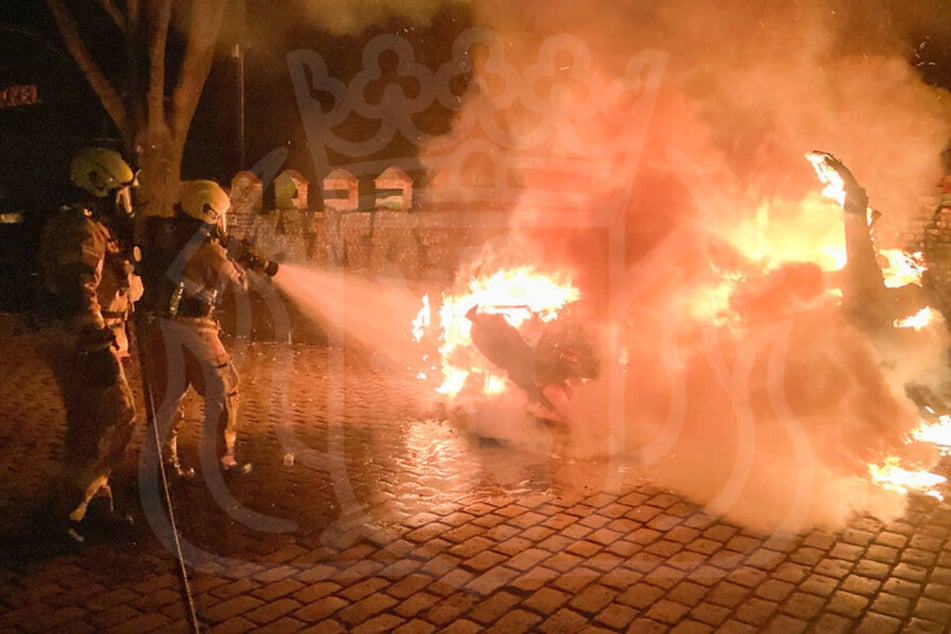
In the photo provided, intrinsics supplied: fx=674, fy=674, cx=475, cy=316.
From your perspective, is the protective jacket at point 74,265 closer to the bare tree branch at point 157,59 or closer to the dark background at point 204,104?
the dark background at point 204,104

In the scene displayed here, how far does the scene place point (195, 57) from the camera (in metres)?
12.1

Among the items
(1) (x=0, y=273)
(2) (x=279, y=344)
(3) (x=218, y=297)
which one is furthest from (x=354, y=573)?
(1) (x=0, y=273)

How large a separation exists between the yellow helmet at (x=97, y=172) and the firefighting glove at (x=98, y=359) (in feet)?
3.46

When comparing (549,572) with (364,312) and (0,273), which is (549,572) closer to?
(364,312)

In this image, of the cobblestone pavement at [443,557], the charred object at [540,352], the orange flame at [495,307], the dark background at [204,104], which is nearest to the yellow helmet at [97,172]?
the cobblestone pavement at [443,557]

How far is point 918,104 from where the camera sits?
8.47 metres

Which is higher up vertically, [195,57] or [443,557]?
[195,57]

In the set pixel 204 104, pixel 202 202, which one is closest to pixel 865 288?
pixel 202 202

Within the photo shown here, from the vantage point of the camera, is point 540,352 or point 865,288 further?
point 540,352

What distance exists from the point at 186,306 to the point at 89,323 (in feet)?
3.34

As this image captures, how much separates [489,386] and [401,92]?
763 cm

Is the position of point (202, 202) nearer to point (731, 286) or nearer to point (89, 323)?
point (89, 323)

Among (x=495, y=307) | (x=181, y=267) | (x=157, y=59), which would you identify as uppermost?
(x=157, y=59)

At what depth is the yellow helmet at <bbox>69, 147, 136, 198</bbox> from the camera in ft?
16.1
